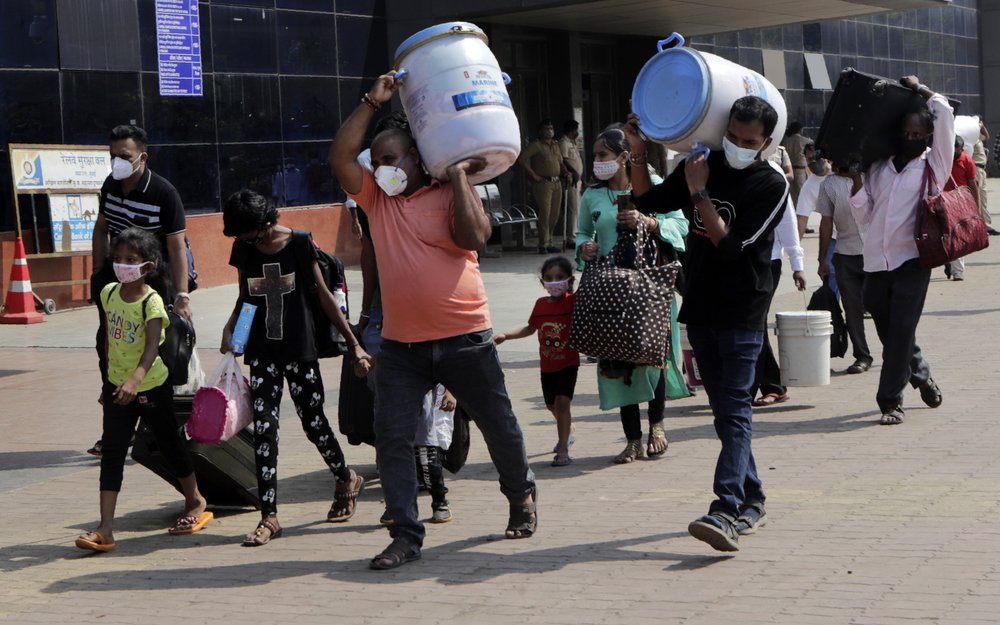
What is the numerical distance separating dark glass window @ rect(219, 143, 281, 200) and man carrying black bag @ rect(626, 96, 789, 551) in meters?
13.1

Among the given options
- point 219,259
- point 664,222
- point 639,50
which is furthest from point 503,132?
point 639,50

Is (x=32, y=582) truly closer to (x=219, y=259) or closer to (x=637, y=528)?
(x=637, y=528)

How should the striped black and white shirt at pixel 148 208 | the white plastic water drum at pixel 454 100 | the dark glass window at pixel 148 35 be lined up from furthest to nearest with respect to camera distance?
the dark glass window at pixel 148 35 → the striped black and white shirt at pixel 148 208 → the white plastic water drum at pixel 454 100

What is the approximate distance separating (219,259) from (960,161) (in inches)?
353

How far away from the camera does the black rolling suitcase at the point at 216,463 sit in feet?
23.5

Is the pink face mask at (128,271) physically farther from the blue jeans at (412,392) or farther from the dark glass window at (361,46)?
the dark glass window at (361,46)

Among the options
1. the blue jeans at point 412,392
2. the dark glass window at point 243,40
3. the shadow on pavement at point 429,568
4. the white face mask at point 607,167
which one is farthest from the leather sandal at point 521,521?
the dark glass window at point 243,40

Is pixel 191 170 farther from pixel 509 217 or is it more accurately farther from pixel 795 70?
pixel 795 70

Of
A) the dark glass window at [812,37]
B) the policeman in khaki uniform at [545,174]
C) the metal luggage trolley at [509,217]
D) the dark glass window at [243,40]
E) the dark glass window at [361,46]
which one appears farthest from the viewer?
the dark glass window at [812,37]

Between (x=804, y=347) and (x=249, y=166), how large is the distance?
435 inches

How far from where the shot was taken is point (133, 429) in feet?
22.6

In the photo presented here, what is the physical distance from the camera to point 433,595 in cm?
571

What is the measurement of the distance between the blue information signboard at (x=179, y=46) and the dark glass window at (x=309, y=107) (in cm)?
173

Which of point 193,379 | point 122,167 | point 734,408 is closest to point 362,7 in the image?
point 193,379
